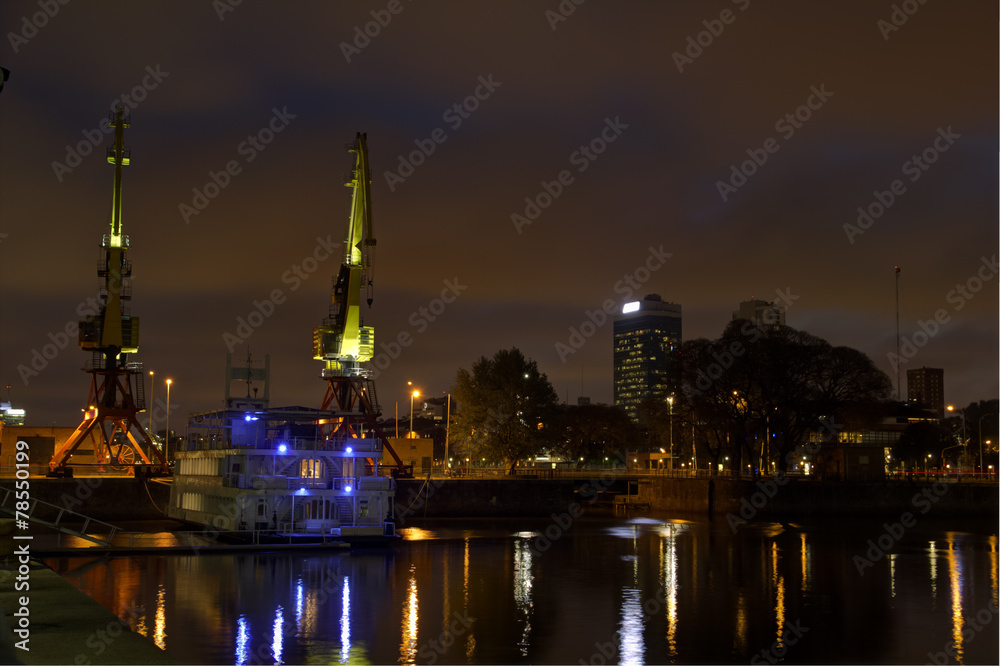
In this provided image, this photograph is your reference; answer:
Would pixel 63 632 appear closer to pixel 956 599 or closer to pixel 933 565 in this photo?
pixel 956 599

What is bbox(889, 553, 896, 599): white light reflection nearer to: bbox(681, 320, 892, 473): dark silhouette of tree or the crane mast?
bbox(681, 320, 892, 473): dark silhouette of tree

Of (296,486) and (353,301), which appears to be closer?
(296,486)

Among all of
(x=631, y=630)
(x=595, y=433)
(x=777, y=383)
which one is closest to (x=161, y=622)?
(x=631, y=630)

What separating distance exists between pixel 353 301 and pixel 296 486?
3515cm

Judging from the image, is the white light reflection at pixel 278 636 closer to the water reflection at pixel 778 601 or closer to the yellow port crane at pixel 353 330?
the water reflection at pixel 778 601

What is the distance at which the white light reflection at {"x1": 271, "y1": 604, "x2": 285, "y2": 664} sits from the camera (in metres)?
27.6

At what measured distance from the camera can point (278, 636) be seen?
30.1 metres

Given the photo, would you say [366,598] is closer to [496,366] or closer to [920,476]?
[496,366]

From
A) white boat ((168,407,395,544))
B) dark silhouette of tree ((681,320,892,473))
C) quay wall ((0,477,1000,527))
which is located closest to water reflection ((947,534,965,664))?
quay wall ((0,477,1000,527))

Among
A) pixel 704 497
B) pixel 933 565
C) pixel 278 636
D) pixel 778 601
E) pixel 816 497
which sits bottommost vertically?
pixel 933 565

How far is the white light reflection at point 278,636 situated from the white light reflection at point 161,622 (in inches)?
124

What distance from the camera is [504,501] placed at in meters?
85.6

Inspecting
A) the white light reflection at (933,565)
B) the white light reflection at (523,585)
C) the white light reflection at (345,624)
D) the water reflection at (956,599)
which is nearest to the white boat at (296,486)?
the white light reflection at (523,585)

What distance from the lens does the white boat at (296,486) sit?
51.5m
